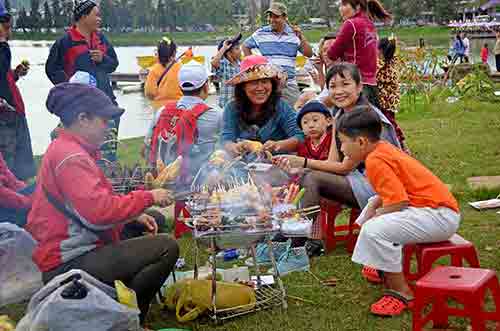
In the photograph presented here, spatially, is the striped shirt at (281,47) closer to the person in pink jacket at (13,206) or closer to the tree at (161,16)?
the person in pink jacket at (13,206)

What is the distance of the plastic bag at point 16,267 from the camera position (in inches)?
168

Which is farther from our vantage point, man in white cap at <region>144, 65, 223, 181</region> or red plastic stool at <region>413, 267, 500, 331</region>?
man in white cap at <region>144, 65, 223, 181</region>

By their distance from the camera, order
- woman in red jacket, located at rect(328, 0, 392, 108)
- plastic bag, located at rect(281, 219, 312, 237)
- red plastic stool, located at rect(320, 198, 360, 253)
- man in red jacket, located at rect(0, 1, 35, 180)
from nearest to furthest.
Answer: plastic bag, located at rect(281, 219, 312, 237), red plastic stool, located at rect(320, 198, 360, 253), woman in red jacket, located at rect(328, 0, 392, 108), man in red jacket, located at rect(0, 1, 35, 180)

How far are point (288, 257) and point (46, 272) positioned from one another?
73.7 inches

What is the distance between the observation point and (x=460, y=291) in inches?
133

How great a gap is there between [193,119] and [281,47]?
7.53ft

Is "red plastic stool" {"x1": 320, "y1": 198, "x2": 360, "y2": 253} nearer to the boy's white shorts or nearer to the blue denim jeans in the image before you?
the boy's white shorts

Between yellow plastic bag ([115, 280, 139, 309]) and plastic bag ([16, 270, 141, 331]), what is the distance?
2.7 inches

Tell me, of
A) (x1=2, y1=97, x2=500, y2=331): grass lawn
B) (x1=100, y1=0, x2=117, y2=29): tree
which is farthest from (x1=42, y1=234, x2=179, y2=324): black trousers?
(x1=100, y1=0, x2=117, y2=29): tree

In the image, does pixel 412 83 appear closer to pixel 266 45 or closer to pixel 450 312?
pixel 266 45

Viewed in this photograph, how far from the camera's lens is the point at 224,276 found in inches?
176

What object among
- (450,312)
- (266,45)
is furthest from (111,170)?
(266,45)

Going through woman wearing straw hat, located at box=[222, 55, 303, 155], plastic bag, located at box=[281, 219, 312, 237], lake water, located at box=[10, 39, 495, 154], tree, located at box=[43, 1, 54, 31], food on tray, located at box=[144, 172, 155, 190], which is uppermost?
tree, located at box=[43, 1, 54, 31]

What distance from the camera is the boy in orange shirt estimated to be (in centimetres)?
392
